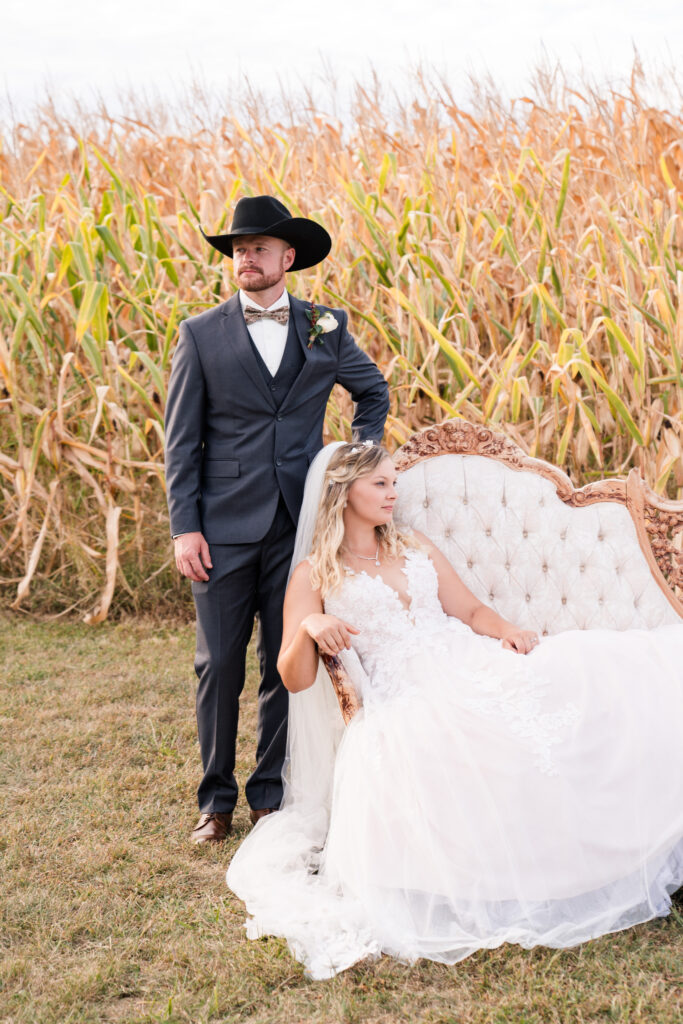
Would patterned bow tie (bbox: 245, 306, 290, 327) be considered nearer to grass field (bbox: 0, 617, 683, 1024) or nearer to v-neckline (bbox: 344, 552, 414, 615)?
v-neckline (bbox: 344, 552, 414, 615)

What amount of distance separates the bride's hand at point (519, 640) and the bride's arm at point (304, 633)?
0.48m

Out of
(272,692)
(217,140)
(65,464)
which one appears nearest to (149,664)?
(65,464)

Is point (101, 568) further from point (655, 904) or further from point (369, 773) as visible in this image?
point (655, 904)

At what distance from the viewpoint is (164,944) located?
2.23 metres

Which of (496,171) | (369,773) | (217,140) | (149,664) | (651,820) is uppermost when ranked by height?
(217,140)

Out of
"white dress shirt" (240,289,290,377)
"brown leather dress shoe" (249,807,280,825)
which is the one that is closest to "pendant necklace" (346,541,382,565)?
"white dress shirt" (240,289,290,377)

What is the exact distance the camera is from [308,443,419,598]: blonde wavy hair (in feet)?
8.51

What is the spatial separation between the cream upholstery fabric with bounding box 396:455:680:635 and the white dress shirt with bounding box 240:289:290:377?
60cm

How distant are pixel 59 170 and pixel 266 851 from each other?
16.5 ft

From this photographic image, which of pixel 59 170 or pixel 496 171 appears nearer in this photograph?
pixel 496 171

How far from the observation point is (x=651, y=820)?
2182mm

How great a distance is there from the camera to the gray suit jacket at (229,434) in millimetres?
2689

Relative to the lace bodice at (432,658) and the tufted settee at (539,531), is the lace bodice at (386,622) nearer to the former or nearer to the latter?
the lace bodice at (432,658)

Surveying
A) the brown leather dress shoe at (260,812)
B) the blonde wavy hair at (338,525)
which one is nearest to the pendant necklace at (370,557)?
the blonde wavy hair at (338,525)
